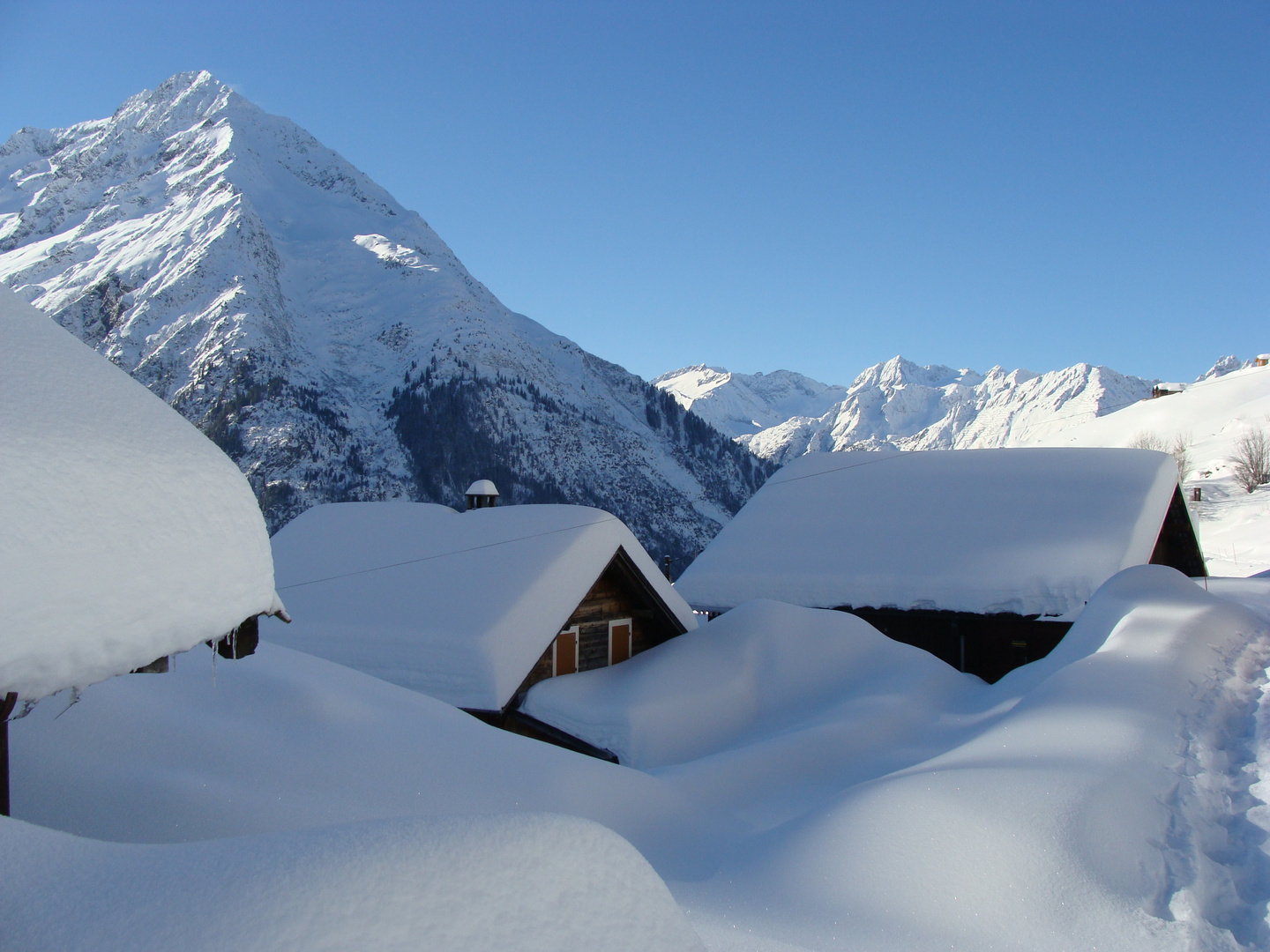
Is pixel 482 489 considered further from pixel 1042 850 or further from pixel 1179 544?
pixel 1179 544

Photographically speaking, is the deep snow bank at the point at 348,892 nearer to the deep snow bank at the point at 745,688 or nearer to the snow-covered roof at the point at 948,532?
the deep snow bank at the point at 745,688

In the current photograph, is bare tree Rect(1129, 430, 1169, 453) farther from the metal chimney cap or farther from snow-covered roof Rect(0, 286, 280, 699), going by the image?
snow-covered roof Rect(0, 286, 280, 699)

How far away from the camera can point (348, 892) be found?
7.69 ft

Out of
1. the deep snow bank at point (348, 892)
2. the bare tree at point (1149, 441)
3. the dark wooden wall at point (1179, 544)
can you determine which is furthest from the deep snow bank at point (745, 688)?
the bare tree at point (1149, 441)

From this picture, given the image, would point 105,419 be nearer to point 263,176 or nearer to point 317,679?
point 317,679

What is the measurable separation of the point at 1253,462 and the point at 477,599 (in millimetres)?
55663

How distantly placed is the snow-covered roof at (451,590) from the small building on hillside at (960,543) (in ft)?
16.2

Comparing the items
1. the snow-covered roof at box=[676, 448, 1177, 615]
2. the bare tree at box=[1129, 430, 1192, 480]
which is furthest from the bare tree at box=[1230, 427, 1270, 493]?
the snow-covered roof at box=[676, 448, 1177, 615]

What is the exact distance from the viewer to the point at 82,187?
18762 cm

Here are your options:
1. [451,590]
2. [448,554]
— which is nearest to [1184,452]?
[448,554]

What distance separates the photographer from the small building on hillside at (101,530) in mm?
2652

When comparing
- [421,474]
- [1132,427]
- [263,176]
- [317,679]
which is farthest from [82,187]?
[317,679]

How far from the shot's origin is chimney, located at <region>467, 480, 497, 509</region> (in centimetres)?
2152

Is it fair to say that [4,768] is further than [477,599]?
No
